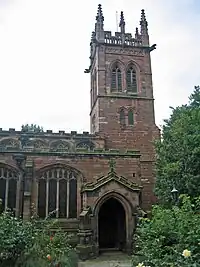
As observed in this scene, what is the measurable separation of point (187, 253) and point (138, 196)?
12584 millimetres

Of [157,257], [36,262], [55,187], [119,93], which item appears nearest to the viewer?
[157,257]

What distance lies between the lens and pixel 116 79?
1282 inches

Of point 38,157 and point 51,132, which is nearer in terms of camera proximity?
point 38,157

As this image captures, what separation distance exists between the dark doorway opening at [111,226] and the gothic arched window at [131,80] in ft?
52.6

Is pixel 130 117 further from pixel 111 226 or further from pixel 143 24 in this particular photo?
pixel 111 226

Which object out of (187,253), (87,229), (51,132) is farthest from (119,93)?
(187,253)

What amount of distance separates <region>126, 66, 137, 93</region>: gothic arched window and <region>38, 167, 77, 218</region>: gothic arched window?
1619cm

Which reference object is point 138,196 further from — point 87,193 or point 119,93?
point 119,93

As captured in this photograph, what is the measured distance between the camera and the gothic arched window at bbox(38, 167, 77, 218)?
18.0m

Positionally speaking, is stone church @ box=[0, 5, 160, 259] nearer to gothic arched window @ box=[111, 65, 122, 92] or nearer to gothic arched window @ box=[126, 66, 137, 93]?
gothic arched window @ box=[111, 65, 122, 92]

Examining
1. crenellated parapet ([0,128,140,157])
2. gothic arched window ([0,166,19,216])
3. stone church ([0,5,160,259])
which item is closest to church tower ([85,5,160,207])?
crenellated parapet ([0,128,140,157])

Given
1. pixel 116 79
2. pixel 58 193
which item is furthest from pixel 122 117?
pixel 58 193

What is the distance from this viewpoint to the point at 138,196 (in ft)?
57.6

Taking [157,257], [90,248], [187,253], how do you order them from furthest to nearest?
[90,248], [157,257], [187,253]
